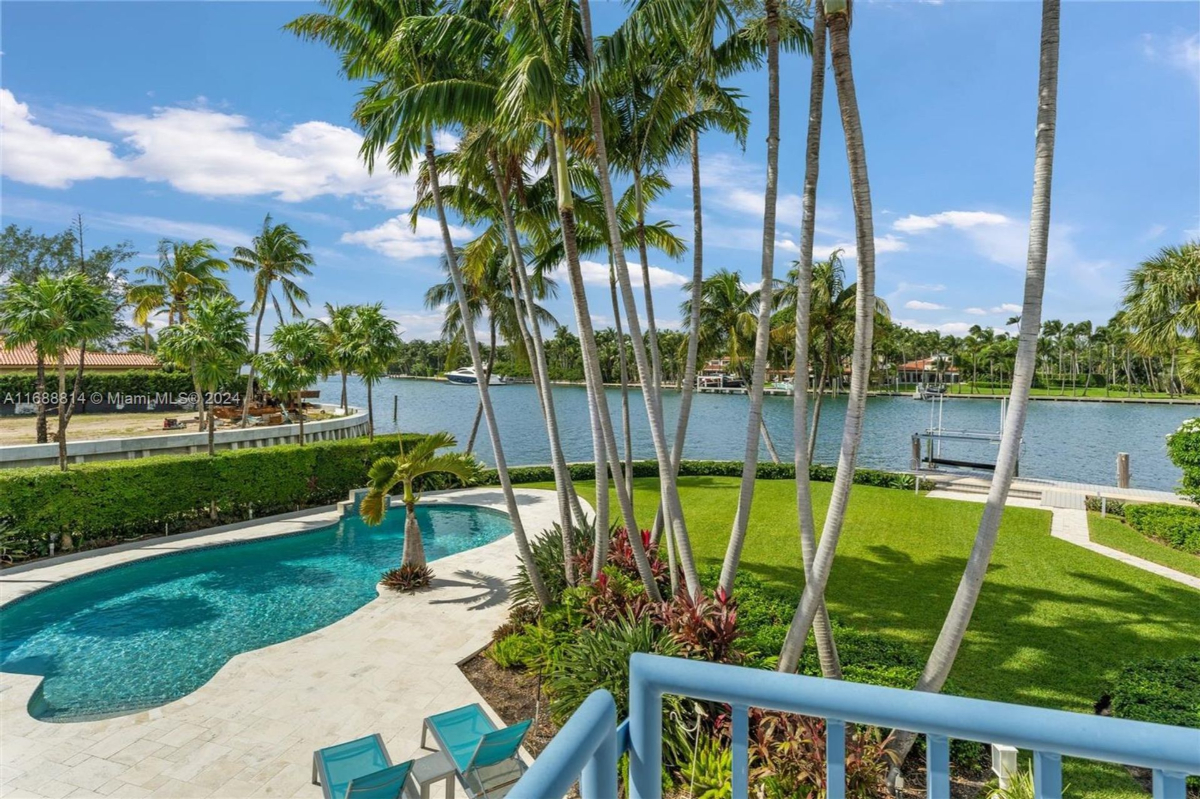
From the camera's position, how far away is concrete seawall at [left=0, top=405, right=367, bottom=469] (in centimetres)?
1634

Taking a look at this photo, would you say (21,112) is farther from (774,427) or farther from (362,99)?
(774,427)

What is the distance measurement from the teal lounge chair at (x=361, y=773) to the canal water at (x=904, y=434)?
22815mm

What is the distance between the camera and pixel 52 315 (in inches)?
547

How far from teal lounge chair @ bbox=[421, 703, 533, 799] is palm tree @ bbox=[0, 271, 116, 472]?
13.6 meters

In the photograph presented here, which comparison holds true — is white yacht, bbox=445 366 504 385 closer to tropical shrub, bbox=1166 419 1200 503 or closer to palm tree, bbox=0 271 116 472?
palm tree, bbox=0 271 116 472

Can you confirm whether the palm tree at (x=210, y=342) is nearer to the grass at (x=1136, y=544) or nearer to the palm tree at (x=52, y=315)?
the palm tree at (x=52, y=315)

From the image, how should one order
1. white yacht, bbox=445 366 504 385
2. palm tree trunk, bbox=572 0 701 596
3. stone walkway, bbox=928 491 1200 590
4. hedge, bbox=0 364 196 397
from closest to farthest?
palm tree trunk, bbox=572 0 701 596, stone walkway, bbox=928 491 1200 590, hedge, bbox=0 364 196 397, white yacht, bbox=445 366 504 385

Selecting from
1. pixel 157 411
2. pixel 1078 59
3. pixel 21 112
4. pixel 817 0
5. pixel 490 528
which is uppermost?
pixel 21 112

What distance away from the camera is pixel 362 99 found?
33.1ft

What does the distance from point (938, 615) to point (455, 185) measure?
11.4 m

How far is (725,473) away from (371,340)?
15.0 m

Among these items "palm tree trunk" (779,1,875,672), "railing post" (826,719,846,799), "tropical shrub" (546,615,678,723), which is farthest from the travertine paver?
"railing post" (826,719,846,799)

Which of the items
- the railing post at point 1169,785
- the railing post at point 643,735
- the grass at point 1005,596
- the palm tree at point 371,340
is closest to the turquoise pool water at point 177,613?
the palm tree at point 371,340

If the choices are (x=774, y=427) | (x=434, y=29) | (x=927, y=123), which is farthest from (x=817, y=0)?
(x=774, y=427)
